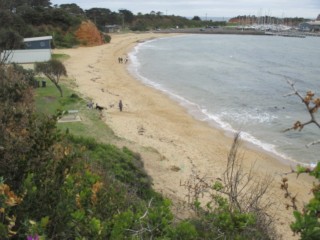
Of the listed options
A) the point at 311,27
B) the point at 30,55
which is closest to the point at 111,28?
the point at 30,55

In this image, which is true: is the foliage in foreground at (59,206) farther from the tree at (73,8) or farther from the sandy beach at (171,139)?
the tree at (73,8)

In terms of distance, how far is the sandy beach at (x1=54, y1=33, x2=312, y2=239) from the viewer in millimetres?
16891

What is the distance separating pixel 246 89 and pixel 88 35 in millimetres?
40456

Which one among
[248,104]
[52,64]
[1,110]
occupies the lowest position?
[248,104]

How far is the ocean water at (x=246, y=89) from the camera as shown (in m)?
25.7

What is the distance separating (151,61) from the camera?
6238 cm

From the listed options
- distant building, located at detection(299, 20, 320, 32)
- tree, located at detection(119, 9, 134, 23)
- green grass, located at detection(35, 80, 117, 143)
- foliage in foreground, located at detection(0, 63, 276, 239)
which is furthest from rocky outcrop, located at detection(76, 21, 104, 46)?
distant building, located at detection(299, 20, 320, 32)

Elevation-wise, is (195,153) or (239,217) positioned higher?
(239,217)

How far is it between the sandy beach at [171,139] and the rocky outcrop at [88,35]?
102 feet

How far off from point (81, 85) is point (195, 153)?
18679 mm

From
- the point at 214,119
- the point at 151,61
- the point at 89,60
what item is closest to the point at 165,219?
the point at 214,119

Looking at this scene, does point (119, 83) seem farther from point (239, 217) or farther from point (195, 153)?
point (239, 217)

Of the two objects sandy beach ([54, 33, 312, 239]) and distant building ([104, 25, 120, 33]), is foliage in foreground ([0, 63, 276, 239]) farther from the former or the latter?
distant building ([104, 25, 120, 33])

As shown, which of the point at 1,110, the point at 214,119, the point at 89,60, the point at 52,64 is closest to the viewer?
the point at 1,110
